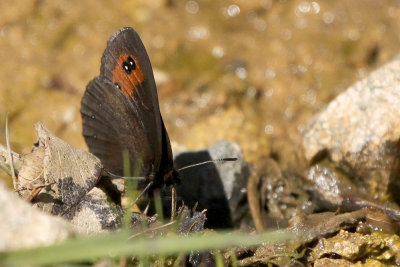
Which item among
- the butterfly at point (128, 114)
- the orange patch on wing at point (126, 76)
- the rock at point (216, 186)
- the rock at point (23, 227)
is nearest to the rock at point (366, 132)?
the rock at point (216, 186)

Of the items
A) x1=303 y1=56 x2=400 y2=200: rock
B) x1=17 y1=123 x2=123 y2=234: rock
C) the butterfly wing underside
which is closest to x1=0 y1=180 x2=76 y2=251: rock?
x1=17 y1=123 x2=123 y2=234: rock

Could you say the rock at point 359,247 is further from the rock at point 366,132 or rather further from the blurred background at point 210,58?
the blurred background at point 210,58

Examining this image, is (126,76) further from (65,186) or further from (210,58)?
(210,58)

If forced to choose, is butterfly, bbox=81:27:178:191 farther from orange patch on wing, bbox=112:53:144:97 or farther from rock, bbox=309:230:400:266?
rock, bbox=309:230:400:266

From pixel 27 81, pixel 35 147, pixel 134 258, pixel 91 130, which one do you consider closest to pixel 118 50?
pixel 91 130

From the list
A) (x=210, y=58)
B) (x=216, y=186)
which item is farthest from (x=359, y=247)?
(x=210, y=58)

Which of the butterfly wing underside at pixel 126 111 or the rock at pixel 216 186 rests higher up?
the butterfly wing underside at pixel 126 111
